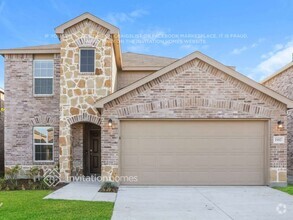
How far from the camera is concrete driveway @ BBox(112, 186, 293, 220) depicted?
21.8 ft

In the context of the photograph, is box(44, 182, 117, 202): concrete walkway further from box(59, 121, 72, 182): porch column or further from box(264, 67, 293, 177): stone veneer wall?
box(264, 67, 293, 177): stone veneer wall

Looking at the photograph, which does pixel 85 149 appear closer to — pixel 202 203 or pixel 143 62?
pixel 143 62

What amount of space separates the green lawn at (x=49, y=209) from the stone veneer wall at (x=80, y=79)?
4.24m

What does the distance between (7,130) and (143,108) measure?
24.7ft

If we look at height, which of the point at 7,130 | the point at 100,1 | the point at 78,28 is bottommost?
the point at 7,130

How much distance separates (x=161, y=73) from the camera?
10.6 m

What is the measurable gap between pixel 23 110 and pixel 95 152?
13.5 feet

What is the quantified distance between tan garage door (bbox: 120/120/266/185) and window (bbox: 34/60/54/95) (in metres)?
5.17

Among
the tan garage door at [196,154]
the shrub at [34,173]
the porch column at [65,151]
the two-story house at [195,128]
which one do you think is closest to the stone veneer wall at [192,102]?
the two-story house at [195,128]

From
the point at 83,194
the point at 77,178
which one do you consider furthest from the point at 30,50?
the point at 83,194

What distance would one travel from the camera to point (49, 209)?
23.2ft

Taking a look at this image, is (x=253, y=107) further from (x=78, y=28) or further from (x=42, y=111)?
(x=42, y=111)

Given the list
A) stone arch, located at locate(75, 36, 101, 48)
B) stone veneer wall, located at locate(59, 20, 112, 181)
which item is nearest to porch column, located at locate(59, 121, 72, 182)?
stone veneer wall, located at locate(59, 20, 112, 181)

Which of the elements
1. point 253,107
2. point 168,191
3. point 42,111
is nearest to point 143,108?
point 168,191
